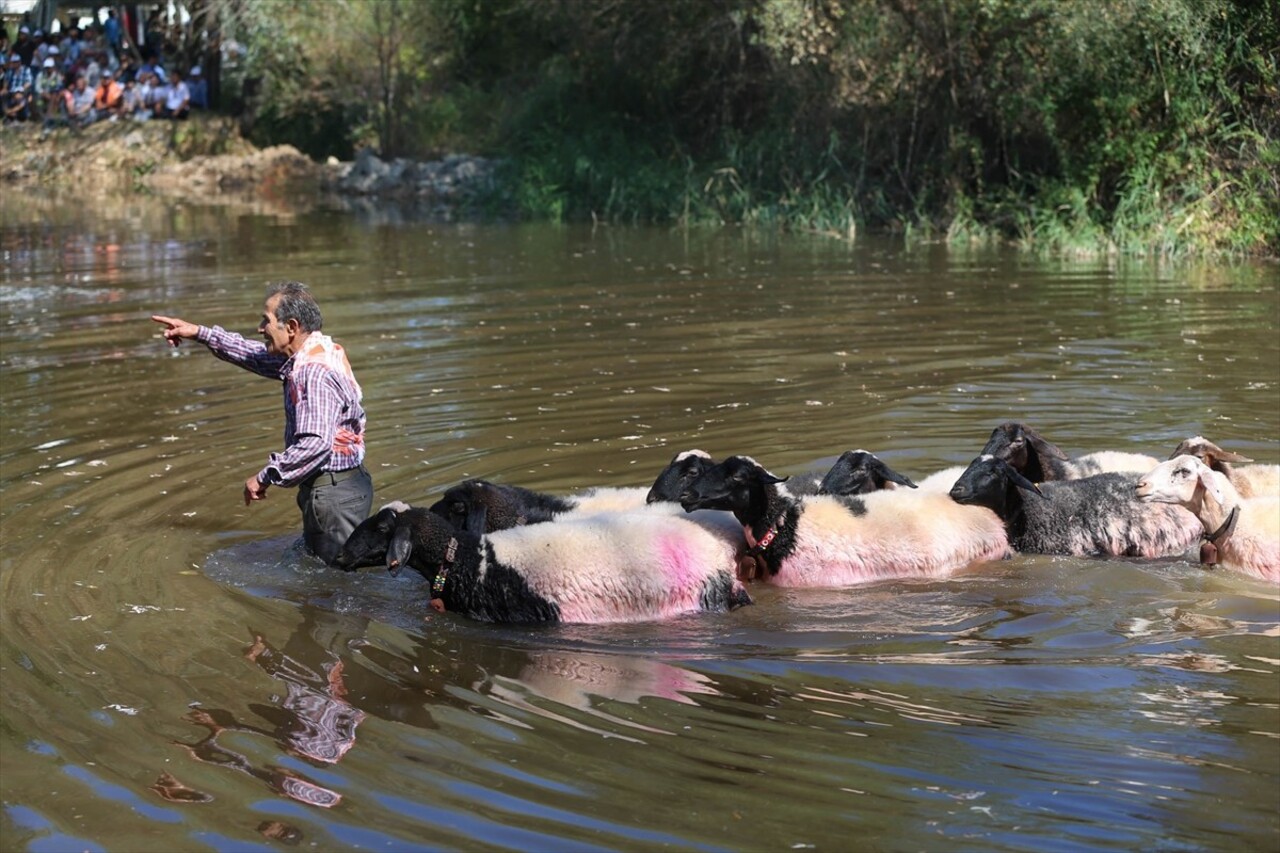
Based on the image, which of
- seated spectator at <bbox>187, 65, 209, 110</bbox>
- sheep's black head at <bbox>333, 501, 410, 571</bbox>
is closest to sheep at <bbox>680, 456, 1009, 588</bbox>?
sheep's black head at <bbox>333, 501, 410, 571</bbox>

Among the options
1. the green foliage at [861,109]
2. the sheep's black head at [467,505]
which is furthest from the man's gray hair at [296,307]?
the green foliage at [861,109]

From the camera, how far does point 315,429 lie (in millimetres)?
8828

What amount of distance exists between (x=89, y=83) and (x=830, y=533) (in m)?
41.1

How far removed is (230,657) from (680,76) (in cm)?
2667

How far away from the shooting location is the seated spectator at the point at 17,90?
45188mm

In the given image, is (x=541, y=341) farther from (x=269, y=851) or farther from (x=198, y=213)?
(x=198, y=213)

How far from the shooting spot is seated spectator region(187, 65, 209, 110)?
44.5 meters

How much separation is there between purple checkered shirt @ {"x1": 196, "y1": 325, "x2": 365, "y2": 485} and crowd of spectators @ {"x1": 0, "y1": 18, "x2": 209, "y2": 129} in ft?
122

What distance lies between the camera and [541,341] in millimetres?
16641

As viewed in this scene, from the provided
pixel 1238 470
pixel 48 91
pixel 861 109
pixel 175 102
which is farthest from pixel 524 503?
pixel 48 91

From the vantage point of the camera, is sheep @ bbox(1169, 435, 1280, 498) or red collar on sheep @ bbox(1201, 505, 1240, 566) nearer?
red collar on sheep @ bbox(1201, 505, 1240, 566)

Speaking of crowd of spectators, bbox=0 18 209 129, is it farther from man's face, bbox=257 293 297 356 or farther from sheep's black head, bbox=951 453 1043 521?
Answer: sheep's black head, bbox=951 453 1043 521

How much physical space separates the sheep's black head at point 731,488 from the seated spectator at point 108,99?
130 ft

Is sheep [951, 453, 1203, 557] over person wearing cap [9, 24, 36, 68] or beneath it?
beneath
